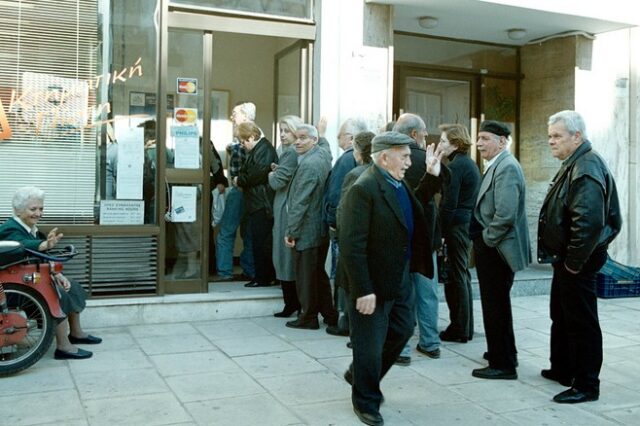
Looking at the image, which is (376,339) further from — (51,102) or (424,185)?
(51,102)

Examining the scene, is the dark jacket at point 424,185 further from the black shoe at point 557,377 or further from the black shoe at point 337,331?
the black shoe at point 337,331

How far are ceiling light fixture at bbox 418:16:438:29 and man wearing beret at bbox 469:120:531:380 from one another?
3.71 m

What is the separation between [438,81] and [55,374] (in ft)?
20.9

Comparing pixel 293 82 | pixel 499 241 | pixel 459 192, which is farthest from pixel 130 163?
pixel 499 241

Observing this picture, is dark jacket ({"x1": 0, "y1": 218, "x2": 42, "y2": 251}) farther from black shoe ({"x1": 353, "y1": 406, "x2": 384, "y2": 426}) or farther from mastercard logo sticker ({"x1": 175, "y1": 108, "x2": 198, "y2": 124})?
black shoe ({"x1": 353, "y1": 406, "x2": 384, "y2": 426})

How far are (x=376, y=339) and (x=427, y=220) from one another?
4.03ft

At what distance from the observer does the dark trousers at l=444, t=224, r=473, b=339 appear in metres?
6.46

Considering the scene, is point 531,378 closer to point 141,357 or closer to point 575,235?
point 575,235

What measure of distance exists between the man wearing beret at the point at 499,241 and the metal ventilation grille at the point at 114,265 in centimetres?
328

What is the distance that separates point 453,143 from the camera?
6465 millimetres

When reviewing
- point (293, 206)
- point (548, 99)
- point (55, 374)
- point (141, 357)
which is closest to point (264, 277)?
point (293, 206)

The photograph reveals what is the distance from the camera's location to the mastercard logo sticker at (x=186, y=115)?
7445 mm

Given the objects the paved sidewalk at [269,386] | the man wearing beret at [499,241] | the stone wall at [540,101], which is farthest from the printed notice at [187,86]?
the stone wall at [540,101]

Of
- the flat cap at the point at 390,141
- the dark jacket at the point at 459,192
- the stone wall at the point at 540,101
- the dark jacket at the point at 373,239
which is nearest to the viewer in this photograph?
the dark jacket at the point at 373,239
